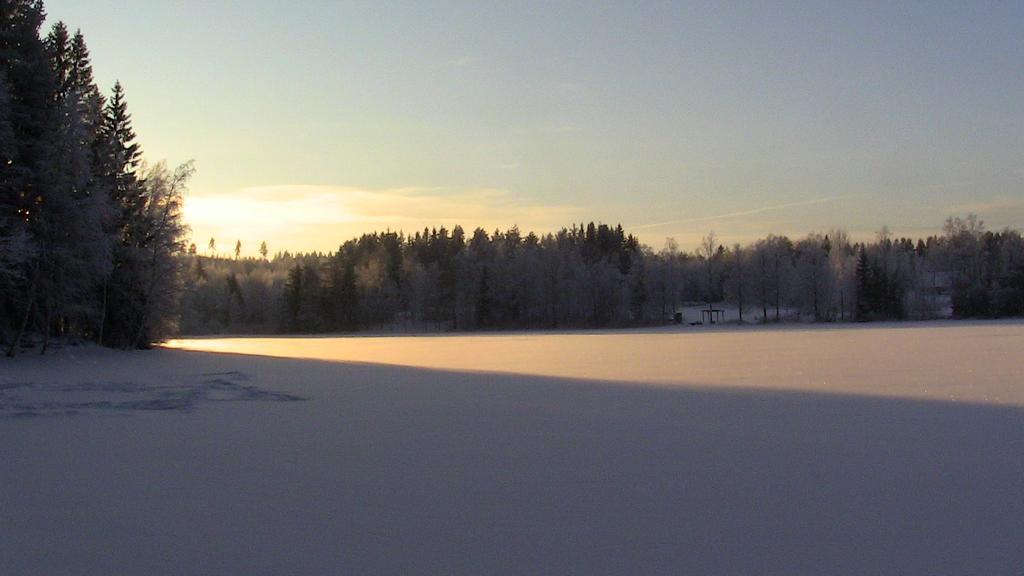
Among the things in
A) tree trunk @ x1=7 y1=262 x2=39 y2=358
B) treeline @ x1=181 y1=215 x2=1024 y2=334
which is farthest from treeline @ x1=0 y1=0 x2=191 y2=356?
treeline @ x1=181 y1=215 x2=1024 y2=334

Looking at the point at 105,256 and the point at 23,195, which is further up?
the point at 23,195

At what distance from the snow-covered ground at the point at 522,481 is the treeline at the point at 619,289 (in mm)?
87390

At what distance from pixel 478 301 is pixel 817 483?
98.6 meters

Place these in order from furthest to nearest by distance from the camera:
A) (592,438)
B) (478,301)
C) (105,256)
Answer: (478,301), (105,256), (592,438)

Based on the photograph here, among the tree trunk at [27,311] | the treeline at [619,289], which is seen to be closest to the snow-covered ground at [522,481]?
the tree trunk at [27,311]

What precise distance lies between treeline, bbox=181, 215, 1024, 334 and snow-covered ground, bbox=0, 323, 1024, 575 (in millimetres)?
87390

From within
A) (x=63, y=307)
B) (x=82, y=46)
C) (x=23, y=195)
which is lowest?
(x=63, y=307)

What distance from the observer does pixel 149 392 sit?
2009cm

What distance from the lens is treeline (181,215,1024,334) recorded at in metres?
97.4

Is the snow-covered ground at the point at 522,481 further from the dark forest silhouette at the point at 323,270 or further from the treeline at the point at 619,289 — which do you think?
the treeline at the point at 619,289

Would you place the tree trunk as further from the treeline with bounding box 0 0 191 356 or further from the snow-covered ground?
the snow-covered ground

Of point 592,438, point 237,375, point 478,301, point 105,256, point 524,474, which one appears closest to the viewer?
point 524,474

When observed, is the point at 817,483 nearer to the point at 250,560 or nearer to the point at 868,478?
the point at 868,478

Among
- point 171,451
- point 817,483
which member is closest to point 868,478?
point 817,483
